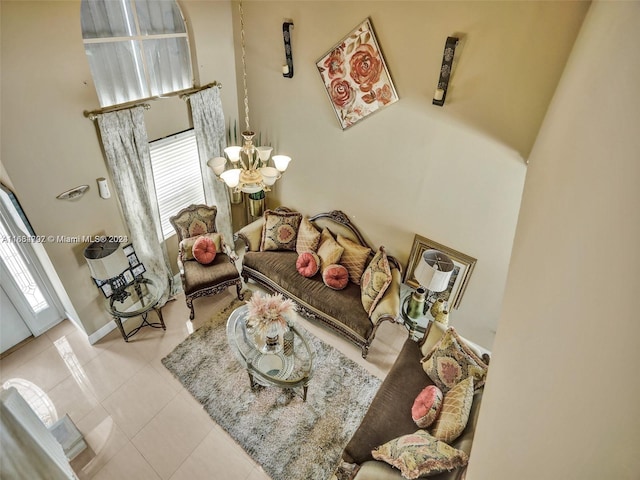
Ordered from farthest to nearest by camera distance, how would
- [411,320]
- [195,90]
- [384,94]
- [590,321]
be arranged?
[195,90]
[411,320]
[384,94]
[590,321]

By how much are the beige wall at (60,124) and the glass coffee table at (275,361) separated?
5.74 ft

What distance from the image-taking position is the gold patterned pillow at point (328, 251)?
4449mm

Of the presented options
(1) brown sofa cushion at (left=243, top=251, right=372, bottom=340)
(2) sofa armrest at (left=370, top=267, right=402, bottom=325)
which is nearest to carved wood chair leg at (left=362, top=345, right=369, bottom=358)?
(1) brown sofa cushion at (left=243, top=251, right=372, bottom=340)

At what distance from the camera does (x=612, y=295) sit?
516mm

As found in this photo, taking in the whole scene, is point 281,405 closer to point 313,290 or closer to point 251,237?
point 313,290

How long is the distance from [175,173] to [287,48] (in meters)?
2.03

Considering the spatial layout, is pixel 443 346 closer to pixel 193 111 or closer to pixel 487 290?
pixel 487 290

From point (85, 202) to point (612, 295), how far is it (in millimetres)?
4106

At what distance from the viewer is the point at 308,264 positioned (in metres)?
4.46

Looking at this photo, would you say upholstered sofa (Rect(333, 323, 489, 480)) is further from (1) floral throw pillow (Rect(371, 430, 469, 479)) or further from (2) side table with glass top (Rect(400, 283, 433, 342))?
(2) side table with glass top (Rect(400, 283, 433, 342))

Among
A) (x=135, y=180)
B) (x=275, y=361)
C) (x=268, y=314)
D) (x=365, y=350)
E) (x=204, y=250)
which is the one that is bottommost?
(x=365, y=350)

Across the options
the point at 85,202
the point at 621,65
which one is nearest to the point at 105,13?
the point at 85,202

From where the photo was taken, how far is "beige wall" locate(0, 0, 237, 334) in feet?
8.91

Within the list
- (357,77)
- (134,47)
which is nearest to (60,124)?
(134,47)
